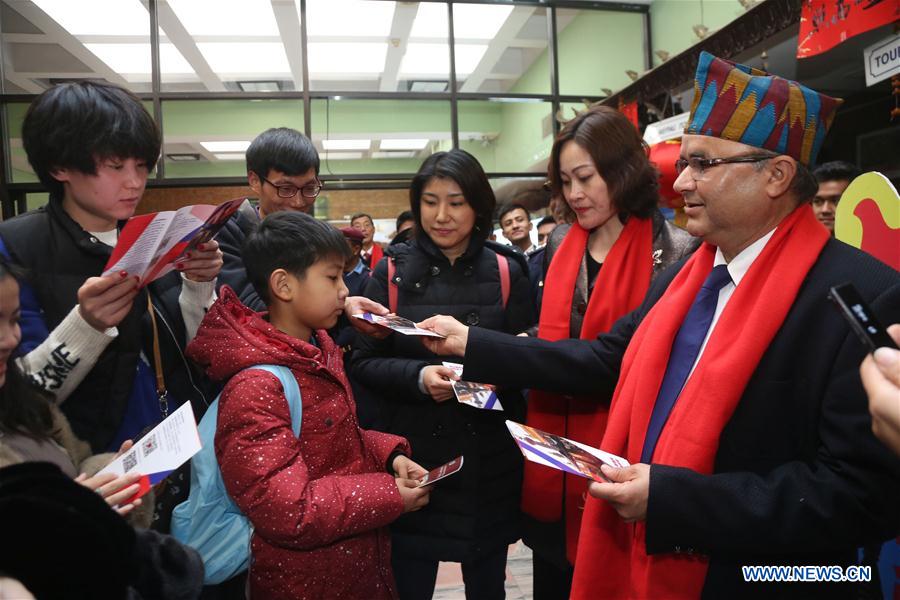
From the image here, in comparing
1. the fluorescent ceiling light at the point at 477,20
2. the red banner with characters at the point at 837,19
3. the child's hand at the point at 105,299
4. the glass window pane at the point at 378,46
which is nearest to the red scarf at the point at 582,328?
the child's hand at the point at 105,299

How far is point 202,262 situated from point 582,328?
1127mm

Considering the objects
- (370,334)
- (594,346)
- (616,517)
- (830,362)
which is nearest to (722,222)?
(830,362)

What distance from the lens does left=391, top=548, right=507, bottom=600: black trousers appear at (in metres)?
1.80

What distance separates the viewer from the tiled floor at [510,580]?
2795 millimetres

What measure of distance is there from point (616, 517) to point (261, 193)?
153cm

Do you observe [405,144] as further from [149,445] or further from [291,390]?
[149,445]

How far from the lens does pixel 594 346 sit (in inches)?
66.4

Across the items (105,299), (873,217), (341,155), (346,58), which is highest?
(346,58)

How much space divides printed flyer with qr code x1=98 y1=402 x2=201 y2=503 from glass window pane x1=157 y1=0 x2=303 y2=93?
676 centimetres

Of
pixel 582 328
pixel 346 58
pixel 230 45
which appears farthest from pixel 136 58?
pixel 582 328

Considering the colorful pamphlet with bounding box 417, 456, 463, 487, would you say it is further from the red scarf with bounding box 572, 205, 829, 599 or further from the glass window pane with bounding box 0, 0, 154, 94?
the glass window pane with bounding box 0, 0, 154, 94

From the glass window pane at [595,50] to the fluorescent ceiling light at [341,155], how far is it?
272 cm

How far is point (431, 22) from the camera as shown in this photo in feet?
23.7

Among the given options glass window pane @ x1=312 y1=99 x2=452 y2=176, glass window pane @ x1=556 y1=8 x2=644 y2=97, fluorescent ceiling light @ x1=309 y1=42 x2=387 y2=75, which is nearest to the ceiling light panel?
fluorescent ceiling light @ x1=309 y1=42 x2=387 y2=75
